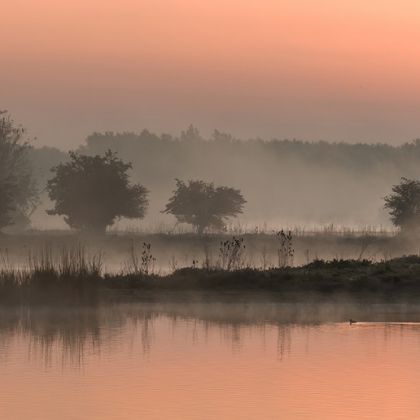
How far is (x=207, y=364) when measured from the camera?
1898cm

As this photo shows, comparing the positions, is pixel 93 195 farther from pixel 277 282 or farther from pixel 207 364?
pixel 207 364

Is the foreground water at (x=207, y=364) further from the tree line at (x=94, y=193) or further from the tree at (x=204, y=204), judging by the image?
the tree at (x=204, y=204)

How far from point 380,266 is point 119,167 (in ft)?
101

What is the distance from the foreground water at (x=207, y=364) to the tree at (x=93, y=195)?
34033 mm

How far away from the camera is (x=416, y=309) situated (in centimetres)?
2889

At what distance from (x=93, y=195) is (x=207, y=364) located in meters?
43.2

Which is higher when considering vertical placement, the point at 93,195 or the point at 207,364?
the point at 93,195

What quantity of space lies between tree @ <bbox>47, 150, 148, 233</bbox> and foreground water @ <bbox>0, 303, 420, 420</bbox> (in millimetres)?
34033

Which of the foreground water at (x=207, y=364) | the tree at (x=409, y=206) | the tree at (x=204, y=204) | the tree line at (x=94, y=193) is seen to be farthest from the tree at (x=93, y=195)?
the foreground water at (x=207, y=364)

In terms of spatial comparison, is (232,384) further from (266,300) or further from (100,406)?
(266,300)

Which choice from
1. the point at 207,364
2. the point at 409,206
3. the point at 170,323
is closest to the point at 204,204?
the point at 409,206

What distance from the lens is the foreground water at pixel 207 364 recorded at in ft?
49.8

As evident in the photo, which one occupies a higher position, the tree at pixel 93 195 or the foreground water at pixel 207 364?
the tree at pixel 93 195

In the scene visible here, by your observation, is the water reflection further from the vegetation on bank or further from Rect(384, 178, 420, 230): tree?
Rect(384, 178, 420, 230): tree
